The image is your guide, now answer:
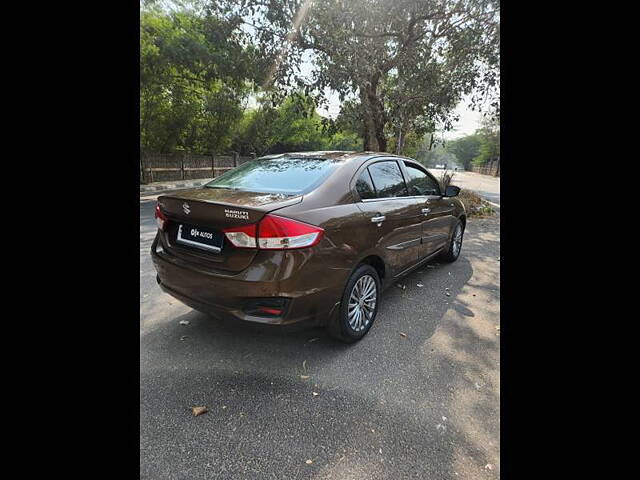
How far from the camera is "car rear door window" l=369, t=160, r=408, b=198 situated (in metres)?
2.96

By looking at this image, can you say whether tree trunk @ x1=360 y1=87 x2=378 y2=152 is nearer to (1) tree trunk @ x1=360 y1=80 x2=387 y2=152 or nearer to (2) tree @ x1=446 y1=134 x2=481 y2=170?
(1) tree trunk @ x1=360 y1=80 x2=387 y2=152

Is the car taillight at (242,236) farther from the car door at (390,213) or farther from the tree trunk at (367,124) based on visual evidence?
the tree trunk at (367,124)

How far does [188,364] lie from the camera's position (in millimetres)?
2381

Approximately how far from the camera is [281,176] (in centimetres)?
266

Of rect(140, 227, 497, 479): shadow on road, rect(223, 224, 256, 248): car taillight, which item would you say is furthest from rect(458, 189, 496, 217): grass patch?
rect(223, 224, 256, 248): car taillight

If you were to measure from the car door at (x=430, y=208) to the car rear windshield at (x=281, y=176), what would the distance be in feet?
4.25

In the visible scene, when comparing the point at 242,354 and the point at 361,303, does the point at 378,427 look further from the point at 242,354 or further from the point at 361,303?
the point at 242,354

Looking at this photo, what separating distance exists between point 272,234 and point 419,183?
8.04 ft

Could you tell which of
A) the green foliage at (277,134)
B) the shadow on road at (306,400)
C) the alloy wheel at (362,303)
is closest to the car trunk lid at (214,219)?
the shadow on road at (306,400)

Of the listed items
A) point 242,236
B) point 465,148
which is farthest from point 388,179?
point 465,148

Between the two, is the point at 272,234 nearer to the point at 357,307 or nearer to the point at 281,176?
the point at 281,176

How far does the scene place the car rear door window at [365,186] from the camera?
270 centimetres
